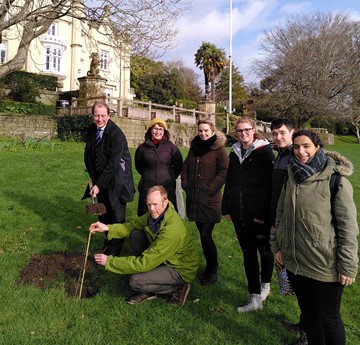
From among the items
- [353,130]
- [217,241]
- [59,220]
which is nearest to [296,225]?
[217,241]

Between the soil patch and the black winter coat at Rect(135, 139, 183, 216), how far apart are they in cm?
105

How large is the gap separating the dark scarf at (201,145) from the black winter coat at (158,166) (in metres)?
0.51

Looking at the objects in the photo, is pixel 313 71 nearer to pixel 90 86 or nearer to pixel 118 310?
pixel 90 86

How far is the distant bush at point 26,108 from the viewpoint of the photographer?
2233 cm

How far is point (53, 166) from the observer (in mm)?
10867

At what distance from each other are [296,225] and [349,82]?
122 feet

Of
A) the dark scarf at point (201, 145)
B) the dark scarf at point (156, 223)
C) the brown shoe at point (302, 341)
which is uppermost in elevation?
the dark scarf at point (201, 145)

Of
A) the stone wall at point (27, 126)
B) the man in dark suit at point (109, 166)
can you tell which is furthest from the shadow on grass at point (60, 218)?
the stone wall at point (27, 126)

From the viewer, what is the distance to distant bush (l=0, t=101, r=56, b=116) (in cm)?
2233

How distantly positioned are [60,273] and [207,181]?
206cm

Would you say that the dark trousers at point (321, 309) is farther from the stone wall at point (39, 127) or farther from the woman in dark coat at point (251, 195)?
the stone wall at point (39, 127)

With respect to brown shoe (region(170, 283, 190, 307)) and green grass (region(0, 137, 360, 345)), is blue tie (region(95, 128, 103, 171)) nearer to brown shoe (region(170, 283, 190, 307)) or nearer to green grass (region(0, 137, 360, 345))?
green grass (region(0, 137, 360, 345))

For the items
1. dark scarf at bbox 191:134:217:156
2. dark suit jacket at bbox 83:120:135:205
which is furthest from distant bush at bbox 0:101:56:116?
dark scarf at bbox 191:134:217:156

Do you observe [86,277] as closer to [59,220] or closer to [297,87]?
[59,220]
